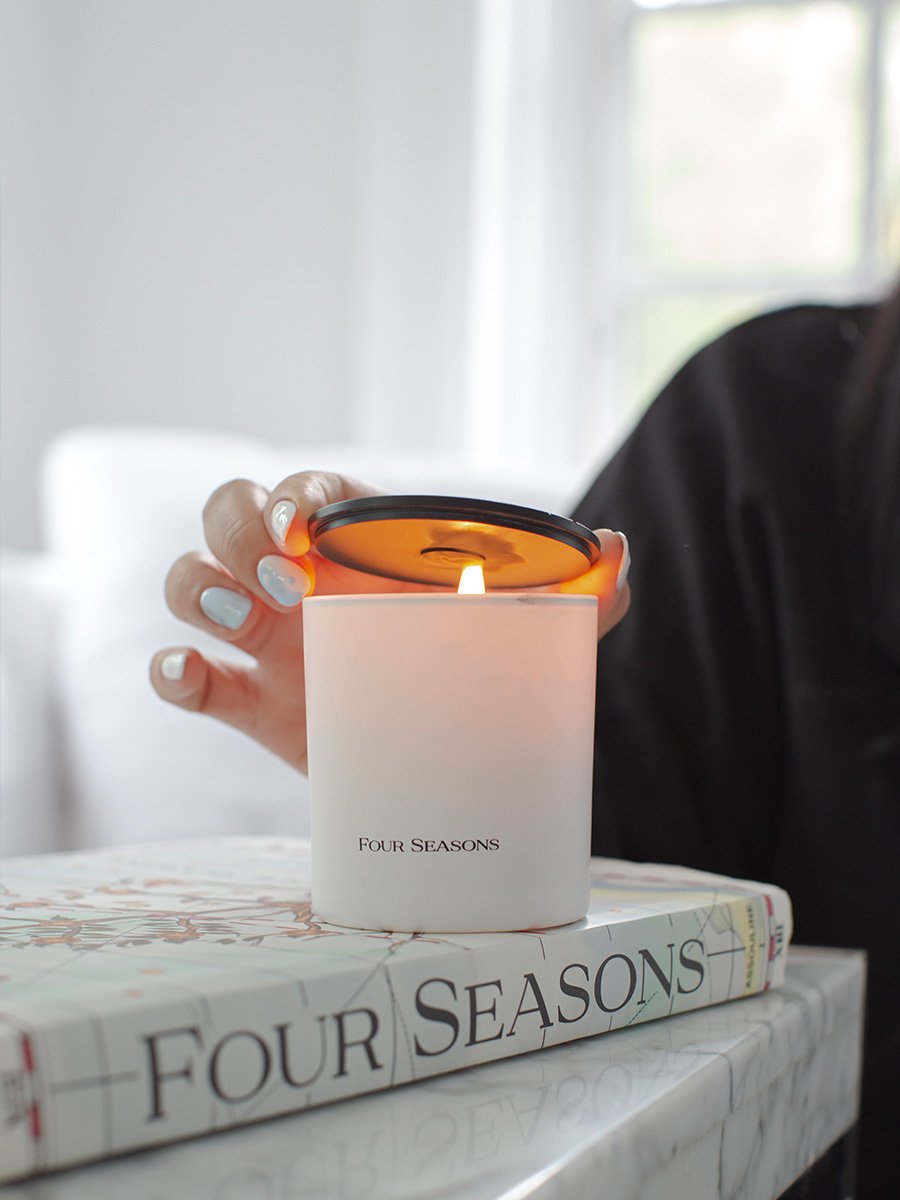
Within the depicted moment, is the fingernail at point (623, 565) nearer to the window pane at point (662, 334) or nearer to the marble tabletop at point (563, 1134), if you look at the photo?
the marble tabletop at point (563, 1134)

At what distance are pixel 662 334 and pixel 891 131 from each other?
0.43 meters

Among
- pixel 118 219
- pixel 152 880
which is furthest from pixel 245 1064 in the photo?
pixel 118 219

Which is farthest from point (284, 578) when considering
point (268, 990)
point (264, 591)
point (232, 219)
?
point (232, 219)

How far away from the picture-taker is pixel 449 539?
1.14 ft


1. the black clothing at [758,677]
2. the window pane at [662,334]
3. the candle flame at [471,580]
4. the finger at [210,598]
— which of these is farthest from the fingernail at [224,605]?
the window pane at [662,334]

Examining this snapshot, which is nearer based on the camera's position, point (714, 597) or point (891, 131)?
point (714, 597)

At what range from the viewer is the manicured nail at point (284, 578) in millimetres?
376

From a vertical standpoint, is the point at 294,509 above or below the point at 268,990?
above

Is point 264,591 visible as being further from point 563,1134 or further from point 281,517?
point 563,1134

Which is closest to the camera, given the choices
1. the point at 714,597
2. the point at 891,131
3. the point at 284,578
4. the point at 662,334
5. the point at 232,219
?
the point at 284,578

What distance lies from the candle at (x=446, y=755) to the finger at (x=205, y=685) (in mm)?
126

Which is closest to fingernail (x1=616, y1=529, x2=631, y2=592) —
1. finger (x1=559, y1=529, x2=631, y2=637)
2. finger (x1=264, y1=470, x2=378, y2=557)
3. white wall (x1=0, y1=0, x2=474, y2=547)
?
finger (x1=559, y1=529, x2=631, y2=637)

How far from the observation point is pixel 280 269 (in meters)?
1.49

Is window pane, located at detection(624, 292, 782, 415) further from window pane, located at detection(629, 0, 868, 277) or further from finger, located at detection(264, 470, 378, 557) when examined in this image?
finger, located at detection(264, 470, 378, 557)
